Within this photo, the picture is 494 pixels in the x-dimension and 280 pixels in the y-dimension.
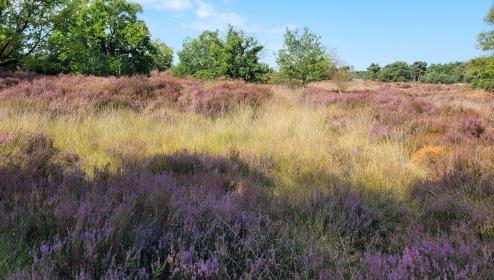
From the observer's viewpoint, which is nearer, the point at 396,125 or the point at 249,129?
the point at 249,129

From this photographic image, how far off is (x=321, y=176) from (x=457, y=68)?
7770 centimetres

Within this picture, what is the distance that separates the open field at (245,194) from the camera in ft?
6.54

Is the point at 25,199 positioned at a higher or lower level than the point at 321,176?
higher

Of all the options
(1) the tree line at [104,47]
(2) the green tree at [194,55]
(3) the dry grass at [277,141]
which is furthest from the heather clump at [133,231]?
(2) the green tree at [194,55]

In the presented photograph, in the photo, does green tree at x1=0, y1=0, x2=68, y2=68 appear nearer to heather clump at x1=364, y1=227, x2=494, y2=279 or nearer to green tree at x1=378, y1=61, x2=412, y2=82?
heather clump at x1=364, y1=227, x2=494, y2=279

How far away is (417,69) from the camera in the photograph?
75.8 meters

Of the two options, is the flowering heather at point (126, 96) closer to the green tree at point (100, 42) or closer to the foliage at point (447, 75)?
the green tree at point (100, 42)

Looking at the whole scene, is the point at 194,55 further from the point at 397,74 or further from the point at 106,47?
the point at 397,74

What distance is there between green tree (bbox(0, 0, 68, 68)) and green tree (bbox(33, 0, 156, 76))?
0.54m

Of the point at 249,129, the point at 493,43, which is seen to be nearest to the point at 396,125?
the point at 249,129

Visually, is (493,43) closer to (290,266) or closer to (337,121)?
(337,121)

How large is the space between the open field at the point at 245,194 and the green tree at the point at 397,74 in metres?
65.6

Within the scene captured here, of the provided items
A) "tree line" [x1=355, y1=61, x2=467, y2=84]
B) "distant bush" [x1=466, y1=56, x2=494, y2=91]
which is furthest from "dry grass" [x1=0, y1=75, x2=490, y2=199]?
"tree line" [x1=355, y1=61, x2=467, y2=84]

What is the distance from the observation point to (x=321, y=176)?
465 centimetres
